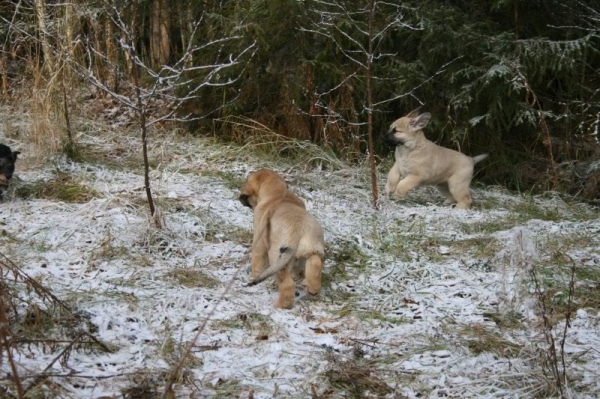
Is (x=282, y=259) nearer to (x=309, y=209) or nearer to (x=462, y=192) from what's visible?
(x=309, y=209)

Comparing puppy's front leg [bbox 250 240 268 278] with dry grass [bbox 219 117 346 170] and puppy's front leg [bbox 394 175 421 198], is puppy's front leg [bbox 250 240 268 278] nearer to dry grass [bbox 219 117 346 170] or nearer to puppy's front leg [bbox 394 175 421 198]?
puppy's front leg [bbox 394 175 421 198]

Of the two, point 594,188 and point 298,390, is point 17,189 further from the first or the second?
point 594,188

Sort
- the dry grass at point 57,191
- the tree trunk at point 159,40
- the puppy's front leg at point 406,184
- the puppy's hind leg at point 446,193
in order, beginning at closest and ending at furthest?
1. the dry grass at point 57,191
2. the puppy's front leg at point 406,184
3. the puppy's hind leg at point 446,193
4. the tree trunk at point 159,40

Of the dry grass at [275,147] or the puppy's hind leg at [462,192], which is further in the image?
the dry grass at [275,147]

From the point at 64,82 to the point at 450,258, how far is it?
17.2 ft

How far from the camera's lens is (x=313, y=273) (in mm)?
5234

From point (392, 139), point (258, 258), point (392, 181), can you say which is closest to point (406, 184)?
point (392, 181)

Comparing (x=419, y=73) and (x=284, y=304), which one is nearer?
(x=284, y=304)

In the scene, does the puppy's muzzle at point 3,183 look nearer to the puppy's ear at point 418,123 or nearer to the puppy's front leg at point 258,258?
the puppy's front leg at point 258,258

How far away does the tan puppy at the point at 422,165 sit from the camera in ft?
28.2

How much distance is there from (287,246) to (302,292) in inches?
22.8

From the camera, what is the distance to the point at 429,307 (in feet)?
17.3

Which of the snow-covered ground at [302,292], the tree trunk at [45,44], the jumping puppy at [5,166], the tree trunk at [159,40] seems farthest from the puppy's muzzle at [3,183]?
the tree trunk at [159,40]

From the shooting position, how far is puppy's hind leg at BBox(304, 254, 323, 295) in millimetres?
5234
